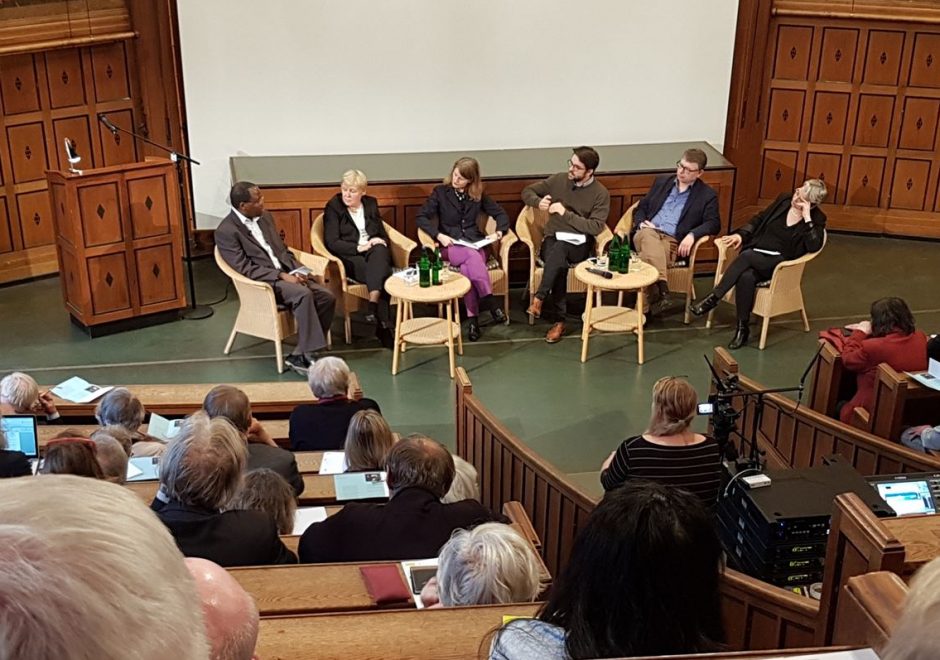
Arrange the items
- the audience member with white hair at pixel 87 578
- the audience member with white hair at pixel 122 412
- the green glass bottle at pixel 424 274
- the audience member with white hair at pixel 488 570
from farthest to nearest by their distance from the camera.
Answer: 1. the green glass bottle at pixel 424 274
2. the audience member with white hair at pixel 122 412
3. the audience member with white hair at pixel 488 570
4. the audience member with white hair at pixel 87 578

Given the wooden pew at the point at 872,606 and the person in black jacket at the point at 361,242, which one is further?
the person in black jacket at the point at 361,242

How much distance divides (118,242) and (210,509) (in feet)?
13.7

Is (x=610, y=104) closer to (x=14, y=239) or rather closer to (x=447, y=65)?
(x=447, y=65)

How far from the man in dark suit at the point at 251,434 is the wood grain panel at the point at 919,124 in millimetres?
6548

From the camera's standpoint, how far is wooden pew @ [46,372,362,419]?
5.36m

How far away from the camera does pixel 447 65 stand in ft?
27.2

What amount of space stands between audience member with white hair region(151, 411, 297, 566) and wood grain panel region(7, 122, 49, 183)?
526 centimetres

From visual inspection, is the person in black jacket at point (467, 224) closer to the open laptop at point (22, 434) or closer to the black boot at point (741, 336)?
the black boot at point (741, 336)

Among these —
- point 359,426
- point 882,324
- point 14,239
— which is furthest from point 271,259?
point 882,324

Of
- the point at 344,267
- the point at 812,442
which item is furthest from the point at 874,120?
the point at 812,442

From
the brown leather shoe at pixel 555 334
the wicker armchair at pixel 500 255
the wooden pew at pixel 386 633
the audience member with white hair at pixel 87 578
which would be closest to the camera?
the audience member with white hair at pixel 87 578

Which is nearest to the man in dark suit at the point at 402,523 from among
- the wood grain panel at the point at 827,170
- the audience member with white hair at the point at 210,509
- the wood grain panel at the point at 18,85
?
the audience member with white hair at the point at 210,509

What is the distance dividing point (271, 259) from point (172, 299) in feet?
2.97

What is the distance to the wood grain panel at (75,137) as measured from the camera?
26.0 ft
